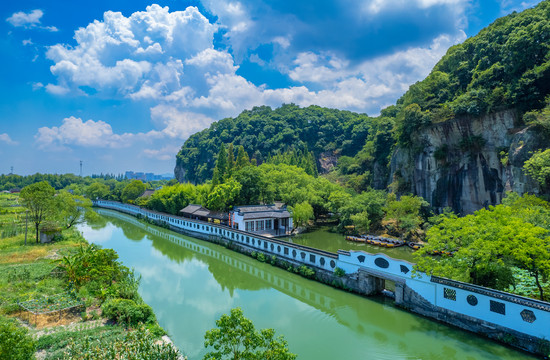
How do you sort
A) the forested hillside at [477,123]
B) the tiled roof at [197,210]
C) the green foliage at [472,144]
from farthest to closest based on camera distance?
the tiled roof at [197,210] < the green foliage at [472,144] < the forested hillside at [477,123]

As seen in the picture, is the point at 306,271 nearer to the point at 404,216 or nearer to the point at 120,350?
the point at 120,350

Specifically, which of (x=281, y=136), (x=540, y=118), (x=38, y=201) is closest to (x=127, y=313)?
(x=38, y=201)

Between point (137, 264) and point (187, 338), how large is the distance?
12.4 metres

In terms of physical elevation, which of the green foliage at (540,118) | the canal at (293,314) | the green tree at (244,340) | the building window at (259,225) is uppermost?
the green foliage at (540,118)

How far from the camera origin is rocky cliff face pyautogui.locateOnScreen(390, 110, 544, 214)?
67.4 ft

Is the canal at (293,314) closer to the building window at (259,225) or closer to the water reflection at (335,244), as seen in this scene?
the building window at (259,225)

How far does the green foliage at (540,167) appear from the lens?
16.9 metres

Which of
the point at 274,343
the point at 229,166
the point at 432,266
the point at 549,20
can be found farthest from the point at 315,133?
the point at 274,343

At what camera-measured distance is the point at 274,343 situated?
5.61 m

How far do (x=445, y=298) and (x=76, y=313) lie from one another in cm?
1375

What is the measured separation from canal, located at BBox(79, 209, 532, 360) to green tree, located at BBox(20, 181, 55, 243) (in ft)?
30.6

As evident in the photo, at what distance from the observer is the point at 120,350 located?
8250mm

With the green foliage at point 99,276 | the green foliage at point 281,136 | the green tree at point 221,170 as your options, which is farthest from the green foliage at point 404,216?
the green foliage at point 281,136

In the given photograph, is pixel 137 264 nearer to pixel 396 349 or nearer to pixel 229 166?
pixel 396 349
